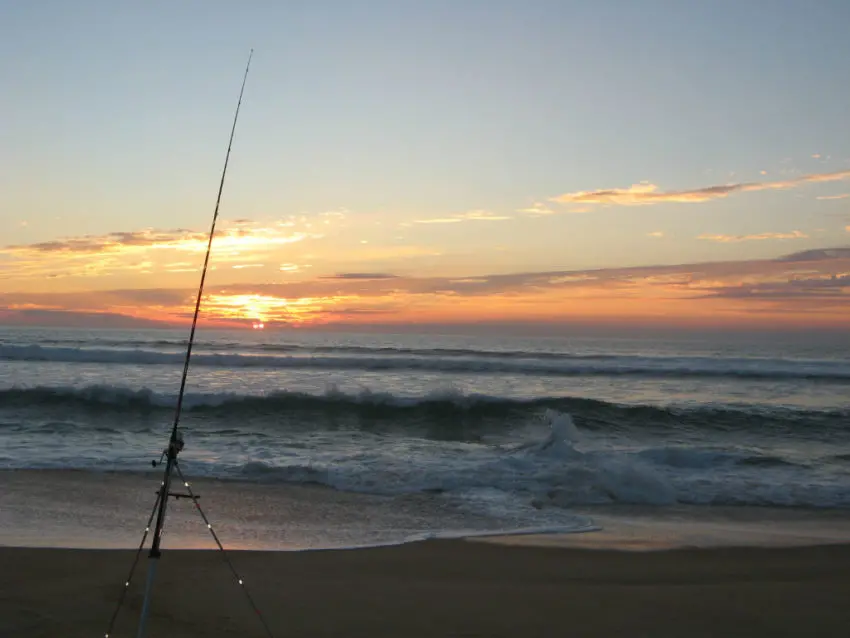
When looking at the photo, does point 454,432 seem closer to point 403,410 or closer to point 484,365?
point 403,410

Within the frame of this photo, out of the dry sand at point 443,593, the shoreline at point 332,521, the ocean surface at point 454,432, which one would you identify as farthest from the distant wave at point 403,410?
the dry sand at point 443,593

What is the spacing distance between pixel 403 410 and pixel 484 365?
13.7 meters

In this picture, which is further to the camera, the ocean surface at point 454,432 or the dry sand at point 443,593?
the ocean surface at point 454,432

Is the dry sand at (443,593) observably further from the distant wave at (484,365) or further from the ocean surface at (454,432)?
the distant wave at (484,365)

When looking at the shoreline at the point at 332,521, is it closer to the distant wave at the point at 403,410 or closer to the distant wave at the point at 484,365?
the distant wave at the point at 403,410

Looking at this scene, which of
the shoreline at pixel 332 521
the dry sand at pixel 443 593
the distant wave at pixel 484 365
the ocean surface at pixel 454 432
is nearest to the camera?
the dry sand at pixel 443 593

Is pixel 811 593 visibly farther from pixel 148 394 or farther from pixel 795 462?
pixel 148 394

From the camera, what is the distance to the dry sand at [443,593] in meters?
4.38

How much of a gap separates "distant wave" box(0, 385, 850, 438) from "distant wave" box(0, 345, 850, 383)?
10.3m

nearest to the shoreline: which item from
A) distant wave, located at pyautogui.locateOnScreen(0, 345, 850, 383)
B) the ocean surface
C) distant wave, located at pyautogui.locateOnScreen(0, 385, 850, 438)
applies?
the ocean surface

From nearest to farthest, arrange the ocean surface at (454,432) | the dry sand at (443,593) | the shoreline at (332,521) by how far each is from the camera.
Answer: the dry sand at (443,593), the shoreline at (332,521), the ocean surface at (454,432)

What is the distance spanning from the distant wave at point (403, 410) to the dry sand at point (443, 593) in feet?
30.6

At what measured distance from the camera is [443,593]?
5.03m

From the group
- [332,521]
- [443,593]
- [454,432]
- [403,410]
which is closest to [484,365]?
[403,410]
